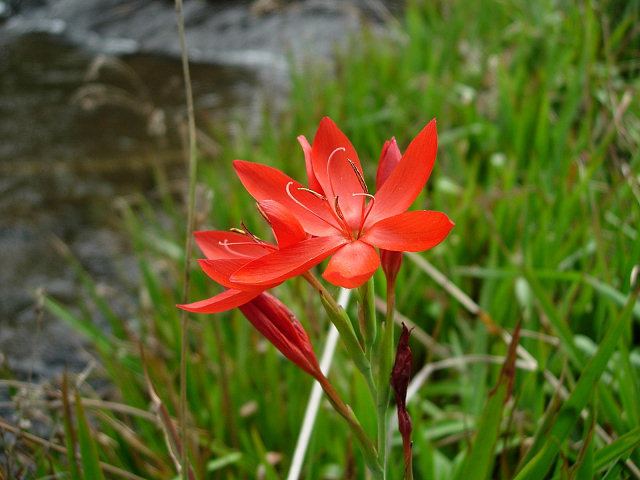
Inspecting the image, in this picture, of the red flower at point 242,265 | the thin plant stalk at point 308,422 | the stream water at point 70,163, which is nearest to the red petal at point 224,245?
the red flower at point 242,265

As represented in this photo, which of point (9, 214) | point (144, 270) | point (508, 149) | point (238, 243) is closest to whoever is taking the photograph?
point (238, 243)

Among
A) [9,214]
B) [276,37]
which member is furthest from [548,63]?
[276,37]

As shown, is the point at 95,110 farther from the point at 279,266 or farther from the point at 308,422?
the point at 279,266

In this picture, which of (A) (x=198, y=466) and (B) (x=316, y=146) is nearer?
(B) (x=316, y=146)

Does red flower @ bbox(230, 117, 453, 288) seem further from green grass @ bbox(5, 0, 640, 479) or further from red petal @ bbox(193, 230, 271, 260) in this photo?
green grass @ bbox(5, 0, 640, 479)

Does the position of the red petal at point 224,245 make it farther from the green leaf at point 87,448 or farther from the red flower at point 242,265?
the green leaf at point 87,448

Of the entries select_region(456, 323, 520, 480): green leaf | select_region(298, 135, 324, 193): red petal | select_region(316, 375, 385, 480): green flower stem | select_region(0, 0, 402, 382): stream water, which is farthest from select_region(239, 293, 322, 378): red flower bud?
select_region(0, 0, 402, 382): stream water

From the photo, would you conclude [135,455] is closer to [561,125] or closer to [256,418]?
[256,418]

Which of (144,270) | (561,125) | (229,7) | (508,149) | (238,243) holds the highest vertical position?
(238,243)

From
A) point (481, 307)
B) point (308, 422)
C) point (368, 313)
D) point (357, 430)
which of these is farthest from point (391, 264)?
point (481, 307)
